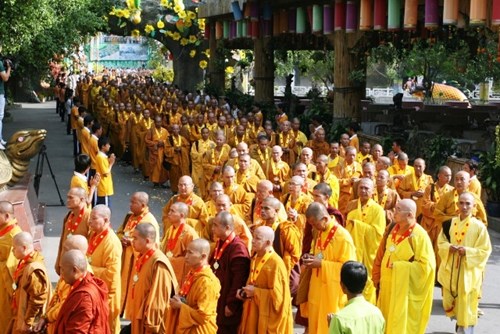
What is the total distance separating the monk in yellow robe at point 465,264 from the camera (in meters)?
10.1

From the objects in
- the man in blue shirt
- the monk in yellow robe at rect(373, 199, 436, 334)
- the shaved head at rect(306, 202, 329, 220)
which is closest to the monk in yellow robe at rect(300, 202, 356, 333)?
the shaved head at rect(306, 202, 329, 220)

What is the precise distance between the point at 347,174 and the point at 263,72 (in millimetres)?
15913

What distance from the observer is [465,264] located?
10.1m

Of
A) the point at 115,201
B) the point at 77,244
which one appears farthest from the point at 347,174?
the point at 77,244

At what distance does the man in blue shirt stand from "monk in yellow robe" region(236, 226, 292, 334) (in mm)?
2161

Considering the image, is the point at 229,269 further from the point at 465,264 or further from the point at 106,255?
the point at 465,264

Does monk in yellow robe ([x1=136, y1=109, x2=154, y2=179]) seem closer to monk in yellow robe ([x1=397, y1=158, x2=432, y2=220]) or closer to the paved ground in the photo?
the paved ground

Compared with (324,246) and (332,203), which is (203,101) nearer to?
(332,203)

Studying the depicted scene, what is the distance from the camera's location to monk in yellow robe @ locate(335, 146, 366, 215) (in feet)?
45.9

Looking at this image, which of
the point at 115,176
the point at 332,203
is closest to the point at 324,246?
the point at 332,203

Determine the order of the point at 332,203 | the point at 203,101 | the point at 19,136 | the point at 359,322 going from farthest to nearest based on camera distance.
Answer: the point at 203,101, the point at 19,136, the point at 332,203, the point at 359,322

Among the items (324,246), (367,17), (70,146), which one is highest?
(367,17)

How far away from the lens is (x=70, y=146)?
90.1 ft

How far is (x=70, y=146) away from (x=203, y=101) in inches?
157
